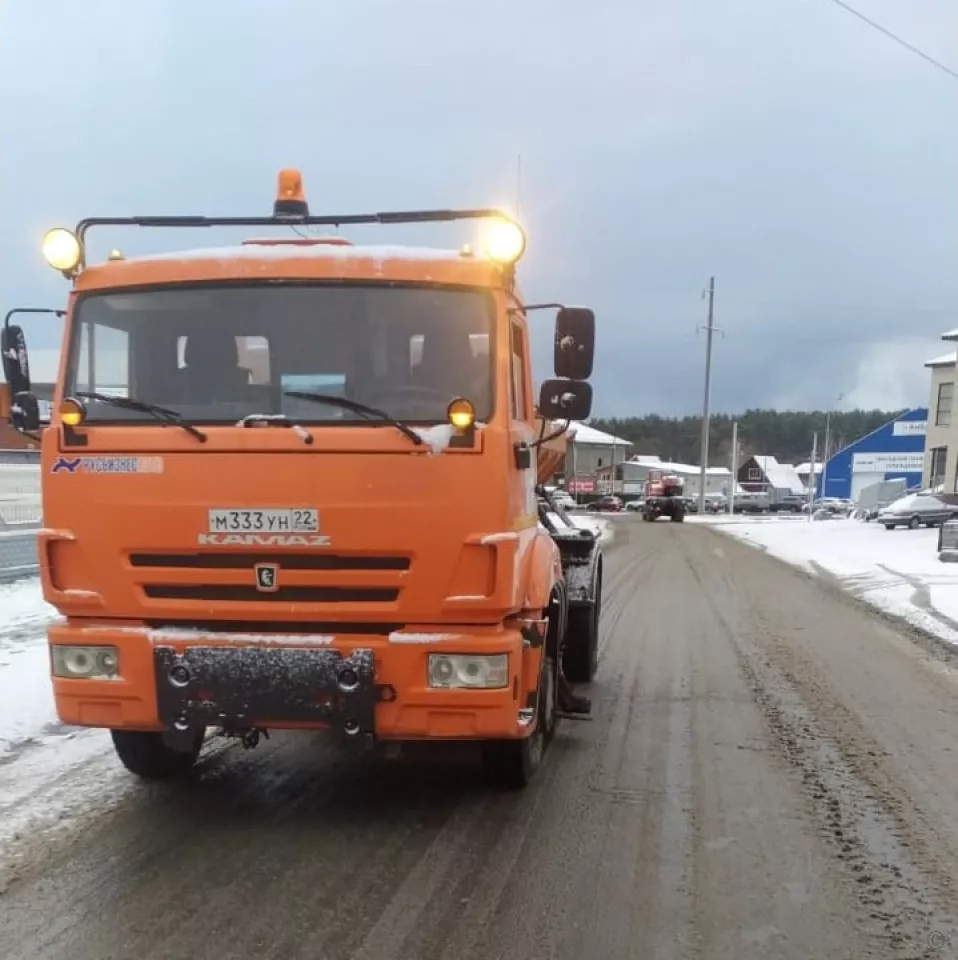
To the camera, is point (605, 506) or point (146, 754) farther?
point (605, 506)

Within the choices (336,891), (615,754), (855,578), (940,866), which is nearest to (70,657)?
(336,891)

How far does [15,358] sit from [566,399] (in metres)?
2.89

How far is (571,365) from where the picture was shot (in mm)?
4836

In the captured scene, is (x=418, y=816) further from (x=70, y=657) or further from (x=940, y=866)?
(x=940, y=866)

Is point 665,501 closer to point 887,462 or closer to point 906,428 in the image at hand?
point 887,462

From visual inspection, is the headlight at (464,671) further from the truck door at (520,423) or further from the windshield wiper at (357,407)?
the windshield wiper at (357,407)

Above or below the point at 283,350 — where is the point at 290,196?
above

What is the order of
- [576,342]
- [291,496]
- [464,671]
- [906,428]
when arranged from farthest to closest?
[906,428]
[576,342]
[464,671]
[291,496]

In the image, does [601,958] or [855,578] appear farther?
[855,578]

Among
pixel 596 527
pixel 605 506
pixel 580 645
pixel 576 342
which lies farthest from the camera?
pixel 605 506

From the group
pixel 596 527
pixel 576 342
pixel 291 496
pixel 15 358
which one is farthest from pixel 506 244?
pixel 596 527

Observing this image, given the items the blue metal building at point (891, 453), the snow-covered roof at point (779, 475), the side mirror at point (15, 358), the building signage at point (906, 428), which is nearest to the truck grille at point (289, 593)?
the side mirror at point (15, 358)

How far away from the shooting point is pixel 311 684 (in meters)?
4.20

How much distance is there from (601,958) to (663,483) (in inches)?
1692
